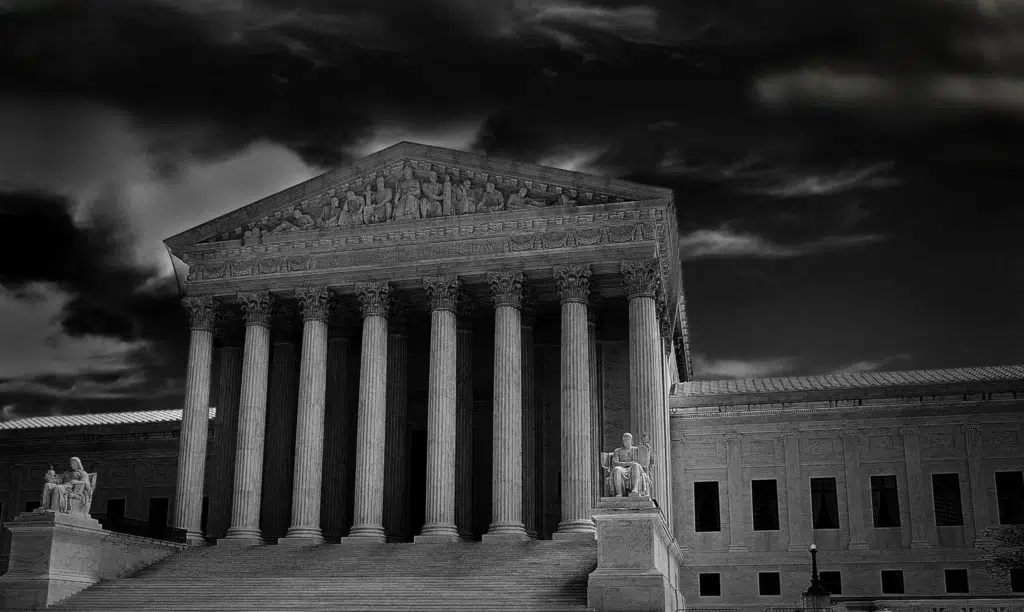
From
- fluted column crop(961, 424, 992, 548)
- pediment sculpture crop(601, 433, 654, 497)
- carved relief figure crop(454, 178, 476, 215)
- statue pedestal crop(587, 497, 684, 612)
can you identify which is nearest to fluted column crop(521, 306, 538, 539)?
carved relief figure crop(454, 178, 476, 215)

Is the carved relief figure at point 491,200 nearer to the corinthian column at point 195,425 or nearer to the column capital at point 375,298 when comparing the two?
the column capital at point 375,298

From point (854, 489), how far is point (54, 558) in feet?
109

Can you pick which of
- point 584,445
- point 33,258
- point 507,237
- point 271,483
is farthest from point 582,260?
point 33,258

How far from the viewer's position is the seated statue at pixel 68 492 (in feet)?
122

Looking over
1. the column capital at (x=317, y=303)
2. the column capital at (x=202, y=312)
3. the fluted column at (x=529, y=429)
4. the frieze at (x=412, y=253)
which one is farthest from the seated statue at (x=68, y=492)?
the fluted column at (x=529, y=429)

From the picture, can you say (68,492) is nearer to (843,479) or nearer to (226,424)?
(226,424)

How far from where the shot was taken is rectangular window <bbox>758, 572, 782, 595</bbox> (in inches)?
1841

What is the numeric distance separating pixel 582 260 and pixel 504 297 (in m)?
3.54

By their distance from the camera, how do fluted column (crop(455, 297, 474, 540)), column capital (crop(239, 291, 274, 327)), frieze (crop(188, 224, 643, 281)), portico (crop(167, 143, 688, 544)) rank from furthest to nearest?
column capital (crop(239, 291, 274, 327))
fluted column (crop(455, 297, 474, 540))
frieze (crop(188, 224, 643, 281))
portico (crop(167, 143, 688, 544))

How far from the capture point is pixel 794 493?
4797 cm

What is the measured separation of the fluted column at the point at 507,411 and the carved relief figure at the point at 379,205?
5.73 metres

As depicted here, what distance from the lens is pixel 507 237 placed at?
143 ft

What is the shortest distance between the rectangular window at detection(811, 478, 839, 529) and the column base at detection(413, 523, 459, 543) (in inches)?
682

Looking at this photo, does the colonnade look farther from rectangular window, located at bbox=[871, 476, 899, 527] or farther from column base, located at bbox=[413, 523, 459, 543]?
A: rectangular window, located at bbox=[871, 476, 899, 527]
